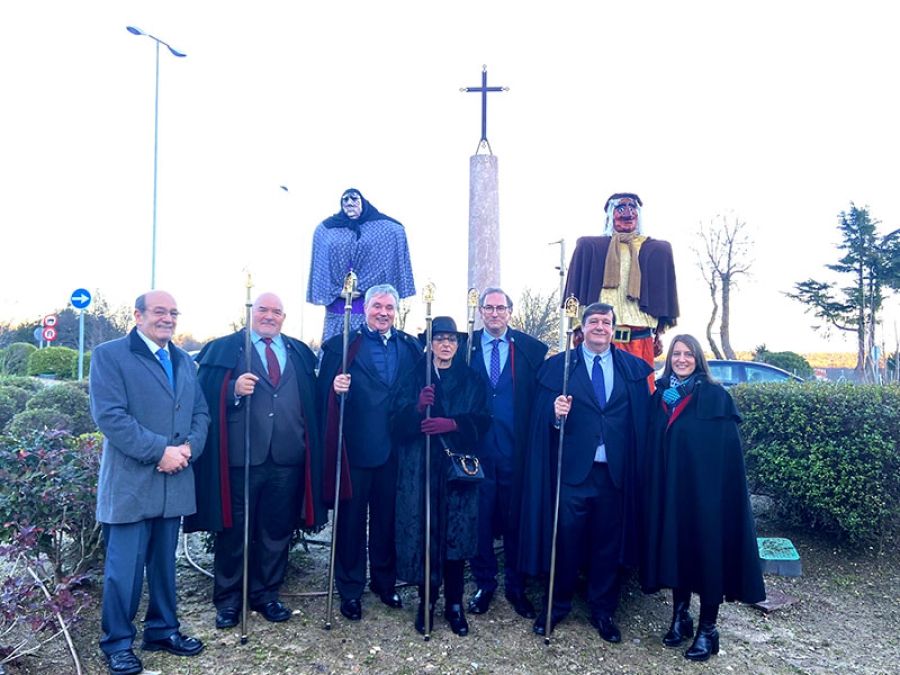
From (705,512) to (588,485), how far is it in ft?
2.33

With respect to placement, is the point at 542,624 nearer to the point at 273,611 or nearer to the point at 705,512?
the point at 705,512

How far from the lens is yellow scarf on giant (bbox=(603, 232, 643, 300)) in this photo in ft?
18.7

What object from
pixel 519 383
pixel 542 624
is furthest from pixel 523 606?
pixel 519 383

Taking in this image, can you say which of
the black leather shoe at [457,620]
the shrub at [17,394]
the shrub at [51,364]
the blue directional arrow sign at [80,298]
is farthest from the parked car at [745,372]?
the shrub at [51,364]

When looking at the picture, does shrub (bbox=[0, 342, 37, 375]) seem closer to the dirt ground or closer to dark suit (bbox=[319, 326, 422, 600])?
the dirt ground

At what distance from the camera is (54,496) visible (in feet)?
14.3

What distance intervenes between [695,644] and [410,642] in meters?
1.75

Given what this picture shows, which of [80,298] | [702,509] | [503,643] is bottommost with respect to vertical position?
[503,643]

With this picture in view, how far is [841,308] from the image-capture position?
32.0 metres

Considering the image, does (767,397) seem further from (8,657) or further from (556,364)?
(8,657)

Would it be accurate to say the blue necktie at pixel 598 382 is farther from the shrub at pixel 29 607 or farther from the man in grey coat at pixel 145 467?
the shrub at pixel 29 607

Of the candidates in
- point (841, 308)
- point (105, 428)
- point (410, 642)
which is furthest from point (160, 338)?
point (841, 308)

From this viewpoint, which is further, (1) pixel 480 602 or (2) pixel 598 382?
(1) pixel 480 602

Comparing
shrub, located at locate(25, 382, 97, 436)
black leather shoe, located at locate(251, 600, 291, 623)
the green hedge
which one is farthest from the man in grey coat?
shrub, located at locate(25, 382, 97, 436)
